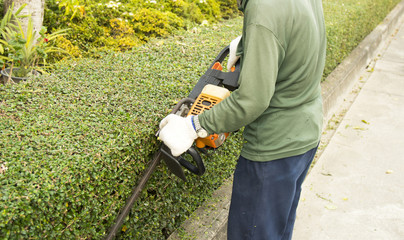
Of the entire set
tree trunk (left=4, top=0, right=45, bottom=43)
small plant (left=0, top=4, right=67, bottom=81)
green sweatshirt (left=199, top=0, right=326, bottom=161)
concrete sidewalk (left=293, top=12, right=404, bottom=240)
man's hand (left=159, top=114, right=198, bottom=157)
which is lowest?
concrete sidewalk (left=293, top=12, right=404, bottom=240)

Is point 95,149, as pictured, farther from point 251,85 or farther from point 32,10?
point 32,10

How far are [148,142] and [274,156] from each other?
0.70 metres

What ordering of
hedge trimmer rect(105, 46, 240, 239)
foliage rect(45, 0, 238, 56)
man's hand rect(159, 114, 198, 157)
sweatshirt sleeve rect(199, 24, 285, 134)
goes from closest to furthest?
sweatshirt sleeve rect(199, 24, 285, 134)
man's hand rect(159, 114, 198, 157)
hedge trimmer rect(105, 46, 240, 239)
foliage rect(45, 0, 238, 56)

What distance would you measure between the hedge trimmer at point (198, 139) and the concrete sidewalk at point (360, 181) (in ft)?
5.26

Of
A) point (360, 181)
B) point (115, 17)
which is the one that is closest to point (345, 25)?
point (360, 181)

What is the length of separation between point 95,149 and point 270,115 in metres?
0.89

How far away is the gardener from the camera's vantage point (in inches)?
68.9

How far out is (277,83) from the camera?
201 cm

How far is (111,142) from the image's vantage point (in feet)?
6.98

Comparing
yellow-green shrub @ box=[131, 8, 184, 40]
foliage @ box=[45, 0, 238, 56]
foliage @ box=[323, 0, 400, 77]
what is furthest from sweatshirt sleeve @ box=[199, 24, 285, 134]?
foliage @ box=[323, 0, 400, 77]

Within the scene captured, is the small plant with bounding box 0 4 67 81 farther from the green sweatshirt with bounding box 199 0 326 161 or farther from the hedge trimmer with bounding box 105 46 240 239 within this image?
the green sweatshirt with bounding box 199 0 326 161

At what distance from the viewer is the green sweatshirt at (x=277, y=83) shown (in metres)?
1.74

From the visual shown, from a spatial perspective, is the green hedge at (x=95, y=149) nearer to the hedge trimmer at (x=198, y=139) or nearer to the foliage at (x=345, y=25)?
the hedge trimmer at (x=198, y=139)

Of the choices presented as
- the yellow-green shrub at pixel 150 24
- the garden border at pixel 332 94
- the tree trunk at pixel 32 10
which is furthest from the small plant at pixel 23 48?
the garden border at pixel 332 94
